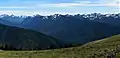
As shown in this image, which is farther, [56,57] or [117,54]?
[56,57]

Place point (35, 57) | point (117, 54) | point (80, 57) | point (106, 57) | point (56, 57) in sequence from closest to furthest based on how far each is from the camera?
point (106, 57) < point (117, 54) < point (80, 57) < point (56, 57) < point (35, 57)

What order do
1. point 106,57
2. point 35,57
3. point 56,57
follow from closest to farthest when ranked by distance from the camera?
point 106,57 → point 56,57 → point 35,57

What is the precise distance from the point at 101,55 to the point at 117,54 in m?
3.05

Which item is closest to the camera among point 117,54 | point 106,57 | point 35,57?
point 106,57

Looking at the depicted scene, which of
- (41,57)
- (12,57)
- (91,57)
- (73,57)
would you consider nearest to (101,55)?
(91,57)

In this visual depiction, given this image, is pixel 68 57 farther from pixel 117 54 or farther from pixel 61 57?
pixel 117 54

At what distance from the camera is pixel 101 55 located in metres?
49.6

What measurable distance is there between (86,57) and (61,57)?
252 inches

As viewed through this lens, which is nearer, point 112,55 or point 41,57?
point 112,55

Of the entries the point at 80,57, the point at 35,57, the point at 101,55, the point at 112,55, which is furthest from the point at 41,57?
the point at 112,55

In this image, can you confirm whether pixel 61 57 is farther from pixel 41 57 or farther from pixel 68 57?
pixel 41 57

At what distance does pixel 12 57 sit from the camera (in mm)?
63906

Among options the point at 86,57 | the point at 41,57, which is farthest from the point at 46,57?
the point at 86,57

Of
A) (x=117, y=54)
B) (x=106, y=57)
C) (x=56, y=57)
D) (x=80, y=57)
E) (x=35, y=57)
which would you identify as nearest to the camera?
(x=106, y=57)
